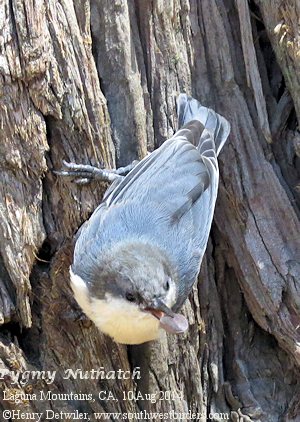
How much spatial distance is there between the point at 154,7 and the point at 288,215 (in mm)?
1154

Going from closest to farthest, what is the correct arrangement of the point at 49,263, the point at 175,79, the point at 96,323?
the point at 96,323 → the point at 49,263 → the point at 175,79

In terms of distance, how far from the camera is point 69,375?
3441 mm

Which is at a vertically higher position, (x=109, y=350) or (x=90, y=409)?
(x=109, y=350)

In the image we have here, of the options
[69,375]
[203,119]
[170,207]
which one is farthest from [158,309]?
[203,119]

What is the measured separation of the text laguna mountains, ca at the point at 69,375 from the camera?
3363mm

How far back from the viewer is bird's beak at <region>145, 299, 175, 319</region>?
9.68 feet

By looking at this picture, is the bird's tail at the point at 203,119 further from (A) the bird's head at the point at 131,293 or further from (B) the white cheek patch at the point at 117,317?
(B) the white cheek patch at the point at 117,317

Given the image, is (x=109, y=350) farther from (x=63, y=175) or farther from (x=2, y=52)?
(x=2, y=52)

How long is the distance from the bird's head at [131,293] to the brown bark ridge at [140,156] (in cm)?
30

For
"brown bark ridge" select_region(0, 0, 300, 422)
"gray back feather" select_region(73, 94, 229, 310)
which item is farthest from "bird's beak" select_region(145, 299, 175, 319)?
"brown bark ridge" select_region(0, 0, 300, 422)

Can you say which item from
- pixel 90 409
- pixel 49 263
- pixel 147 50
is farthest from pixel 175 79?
pixel 90 409

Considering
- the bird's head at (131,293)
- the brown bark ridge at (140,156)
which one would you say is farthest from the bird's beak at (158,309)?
the brown bark ridge at (140,156)

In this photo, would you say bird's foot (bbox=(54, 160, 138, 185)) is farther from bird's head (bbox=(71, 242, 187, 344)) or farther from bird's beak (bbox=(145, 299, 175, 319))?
bird's beak (bbox=(145, 299, 175, 319))

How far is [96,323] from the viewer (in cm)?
318
